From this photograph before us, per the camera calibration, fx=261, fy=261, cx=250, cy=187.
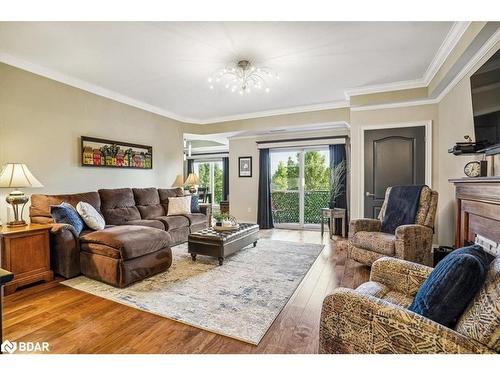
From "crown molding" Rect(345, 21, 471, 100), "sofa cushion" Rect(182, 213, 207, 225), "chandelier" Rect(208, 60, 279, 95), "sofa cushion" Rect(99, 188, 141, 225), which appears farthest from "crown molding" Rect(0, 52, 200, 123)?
"crown molding" Rect(345, 21, 471, 100)

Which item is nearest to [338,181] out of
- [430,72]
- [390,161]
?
[390,161]

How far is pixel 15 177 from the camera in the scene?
8.97 ft

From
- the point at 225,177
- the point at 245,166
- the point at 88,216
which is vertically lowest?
the point at 88,216

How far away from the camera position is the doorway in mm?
4051

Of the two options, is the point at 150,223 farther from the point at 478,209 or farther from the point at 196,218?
the point at 478,209

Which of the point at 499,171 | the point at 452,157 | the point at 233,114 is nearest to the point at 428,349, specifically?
the point at 499,171

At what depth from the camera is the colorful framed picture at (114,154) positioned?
13.0 feet

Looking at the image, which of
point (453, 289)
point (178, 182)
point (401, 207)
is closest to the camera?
point (453, 289)

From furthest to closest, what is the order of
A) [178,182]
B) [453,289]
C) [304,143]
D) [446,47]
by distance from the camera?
1. [304,143]
2. [178,182]
3. [446,47]
4. [453,289]

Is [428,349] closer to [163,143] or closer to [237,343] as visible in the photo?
[237,343]

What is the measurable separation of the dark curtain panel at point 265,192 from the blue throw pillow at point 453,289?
5173 millimetres

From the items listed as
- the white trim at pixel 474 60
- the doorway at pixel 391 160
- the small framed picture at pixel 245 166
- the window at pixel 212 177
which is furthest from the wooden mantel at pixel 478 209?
the window at pixel 212 177

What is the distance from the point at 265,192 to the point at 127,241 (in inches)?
160

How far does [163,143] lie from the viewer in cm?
540
